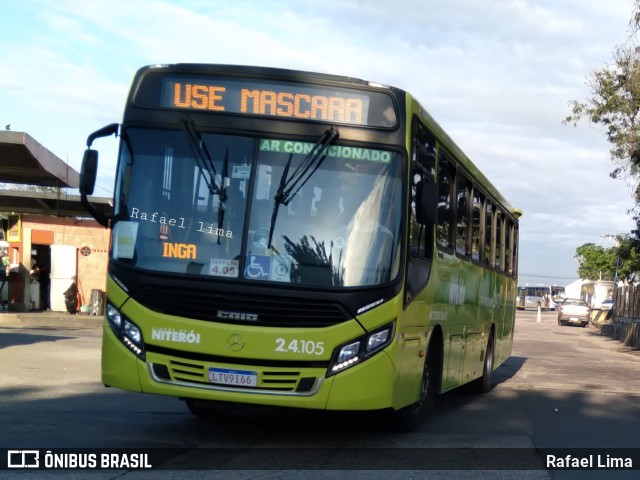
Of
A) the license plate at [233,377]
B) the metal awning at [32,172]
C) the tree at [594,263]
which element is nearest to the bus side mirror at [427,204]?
the license plate at [233,377]

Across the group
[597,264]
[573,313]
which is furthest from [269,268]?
[597,264]

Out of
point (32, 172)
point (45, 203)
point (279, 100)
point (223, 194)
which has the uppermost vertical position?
point (32, 172)

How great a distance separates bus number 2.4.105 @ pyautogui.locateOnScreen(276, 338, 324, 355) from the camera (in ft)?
25.5

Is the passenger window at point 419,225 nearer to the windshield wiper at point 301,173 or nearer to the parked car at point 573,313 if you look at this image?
the windshield wiper at point 301,173

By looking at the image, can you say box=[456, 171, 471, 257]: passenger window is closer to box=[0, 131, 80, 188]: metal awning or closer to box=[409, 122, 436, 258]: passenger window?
box=[409, 122, 436, 258]: passenger window

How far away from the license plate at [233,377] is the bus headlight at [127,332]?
2.16 ft

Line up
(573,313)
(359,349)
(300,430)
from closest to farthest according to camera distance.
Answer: (359,349)
(300,430)
(573,313)

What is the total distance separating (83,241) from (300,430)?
76.5 feet

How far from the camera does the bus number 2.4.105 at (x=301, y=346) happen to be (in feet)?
25.5

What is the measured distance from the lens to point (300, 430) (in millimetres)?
9688

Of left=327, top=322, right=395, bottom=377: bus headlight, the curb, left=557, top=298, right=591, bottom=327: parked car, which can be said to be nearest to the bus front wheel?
left=327, top=322, right=395, bottom=377: bus headlight

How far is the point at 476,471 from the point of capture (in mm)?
7672

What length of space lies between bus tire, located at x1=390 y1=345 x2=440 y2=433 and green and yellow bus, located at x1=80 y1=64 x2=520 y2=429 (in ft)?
2.49

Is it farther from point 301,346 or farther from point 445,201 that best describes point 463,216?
point 301,346
